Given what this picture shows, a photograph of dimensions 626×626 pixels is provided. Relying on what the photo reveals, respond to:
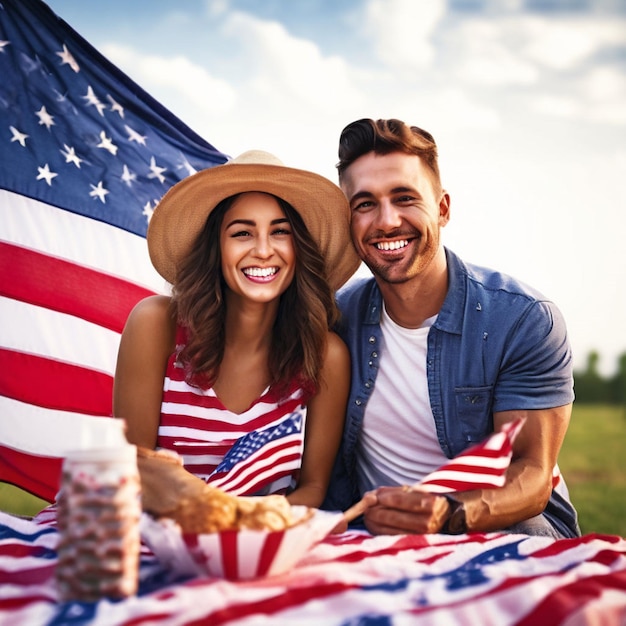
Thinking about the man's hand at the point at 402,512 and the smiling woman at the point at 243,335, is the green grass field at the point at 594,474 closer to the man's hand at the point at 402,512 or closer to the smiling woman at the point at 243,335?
the smiling woman at the point at 243,335

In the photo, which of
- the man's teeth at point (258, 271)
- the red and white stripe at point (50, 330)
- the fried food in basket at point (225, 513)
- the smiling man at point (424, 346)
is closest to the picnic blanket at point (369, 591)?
the fried food in basket at point (225, 513)

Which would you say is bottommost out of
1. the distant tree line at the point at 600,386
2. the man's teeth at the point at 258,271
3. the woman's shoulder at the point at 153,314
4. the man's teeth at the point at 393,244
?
the woman's shoulder at the point at 153,314

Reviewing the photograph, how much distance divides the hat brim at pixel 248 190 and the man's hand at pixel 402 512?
1523 millimetres

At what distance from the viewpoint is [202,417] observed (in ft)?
10.6

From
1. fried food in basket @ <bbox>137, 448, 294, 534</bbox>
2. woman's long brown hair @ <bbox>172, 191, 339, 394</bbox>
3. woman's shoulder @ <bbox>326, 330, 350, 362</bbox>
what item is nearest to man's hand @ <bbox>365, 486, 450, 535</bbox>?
fried food in basket @ <bbox>137, 448, 294, 534</bbox>

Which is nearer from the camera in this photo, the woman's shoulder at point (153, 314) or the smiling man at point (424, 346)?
the smiling man at point (424, 346)

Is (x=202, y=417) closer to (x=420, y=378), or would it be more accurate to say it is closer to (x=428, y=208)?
(x=420, y=378)

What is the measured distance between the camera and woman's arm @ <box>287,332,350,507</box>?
3.23 metres

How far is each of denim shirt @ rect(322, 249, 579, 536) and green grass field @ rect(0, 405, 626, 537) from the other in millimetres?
6877

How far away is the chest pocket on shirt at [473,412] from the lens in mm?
3230

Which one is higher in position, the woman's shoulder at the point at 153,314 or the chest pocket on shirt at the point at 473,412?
the woman's shoulder at the point at 153,314

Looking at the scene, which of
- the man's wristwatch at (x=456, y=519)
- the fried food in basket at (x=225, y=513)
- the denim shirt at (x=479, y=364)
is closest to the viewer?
the fried food in basket at (x=225, y=513)

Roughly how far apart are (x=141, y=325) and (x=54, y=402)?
116cm

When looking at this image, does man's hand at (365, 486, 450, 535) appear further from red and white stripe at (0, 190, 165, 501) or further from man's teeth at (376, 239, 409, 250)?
red and white stripe at (0, 190, 165, 501)
